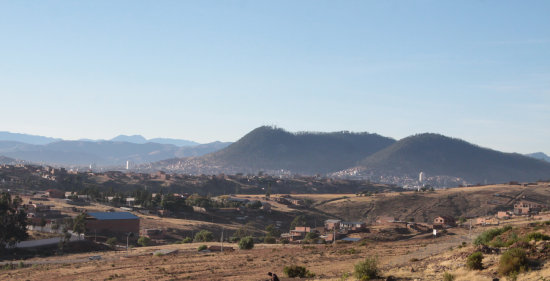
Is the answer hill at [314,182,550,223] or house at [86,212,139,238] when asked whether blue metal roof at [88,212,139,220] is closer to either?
house at [86,212,139,238]

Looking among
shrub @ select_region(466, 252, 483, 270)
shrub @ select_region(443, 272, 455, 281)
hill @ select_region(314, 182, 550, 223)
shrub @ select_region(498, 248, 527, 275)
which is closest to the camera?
shrub @ select_region(498, 248, 527, 275)

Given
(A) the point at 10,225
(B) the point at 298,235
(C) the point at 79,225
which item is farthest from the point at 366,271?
(B) the point at 298,235

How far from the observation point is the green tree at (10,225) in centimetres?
5922

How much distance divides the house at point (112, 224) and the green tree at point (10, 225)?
1292cm

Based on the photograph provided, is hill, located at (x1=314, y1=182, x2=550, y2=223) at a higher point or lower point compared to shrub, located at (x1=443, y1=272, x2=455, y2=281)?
lower

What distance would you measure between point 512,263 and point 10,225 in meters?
54.1

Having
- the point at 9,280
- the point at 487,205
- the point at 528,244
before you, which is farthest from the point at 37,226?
the point at 487,205

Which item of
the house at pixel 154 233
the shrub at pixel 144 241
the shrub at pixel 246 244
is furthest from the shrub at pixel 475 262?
the house at pixel 154 233

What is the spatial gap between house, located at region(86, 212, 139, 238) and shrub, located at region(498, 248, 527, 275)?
6375 centimetres

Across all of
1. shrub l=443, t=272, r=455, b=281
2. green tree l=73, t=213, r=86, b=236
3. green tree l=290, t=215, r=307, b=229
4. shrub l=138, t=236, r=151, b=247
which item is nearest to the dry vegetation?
shrub l=443, t=272, r=455, b=281

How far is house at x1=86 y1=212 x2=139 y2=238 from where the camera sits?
76.9 meters

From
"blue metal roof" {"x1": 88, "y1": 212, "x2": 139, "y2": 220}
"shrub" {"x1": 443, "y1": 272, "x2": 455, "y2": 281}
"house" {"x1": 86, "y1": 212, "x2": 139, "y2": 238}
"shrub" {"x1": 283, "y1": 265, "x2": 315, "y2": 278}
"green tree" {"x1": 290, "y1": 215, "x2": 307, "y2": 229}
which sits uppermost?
"shrub" {"x1": 443, "y1": 272, "x2": 455, "y2": 281}

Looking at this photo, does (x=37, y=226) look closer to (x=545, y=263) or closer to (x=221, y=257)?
(x=221, y=257)

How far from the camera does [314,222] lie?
11250 cm
